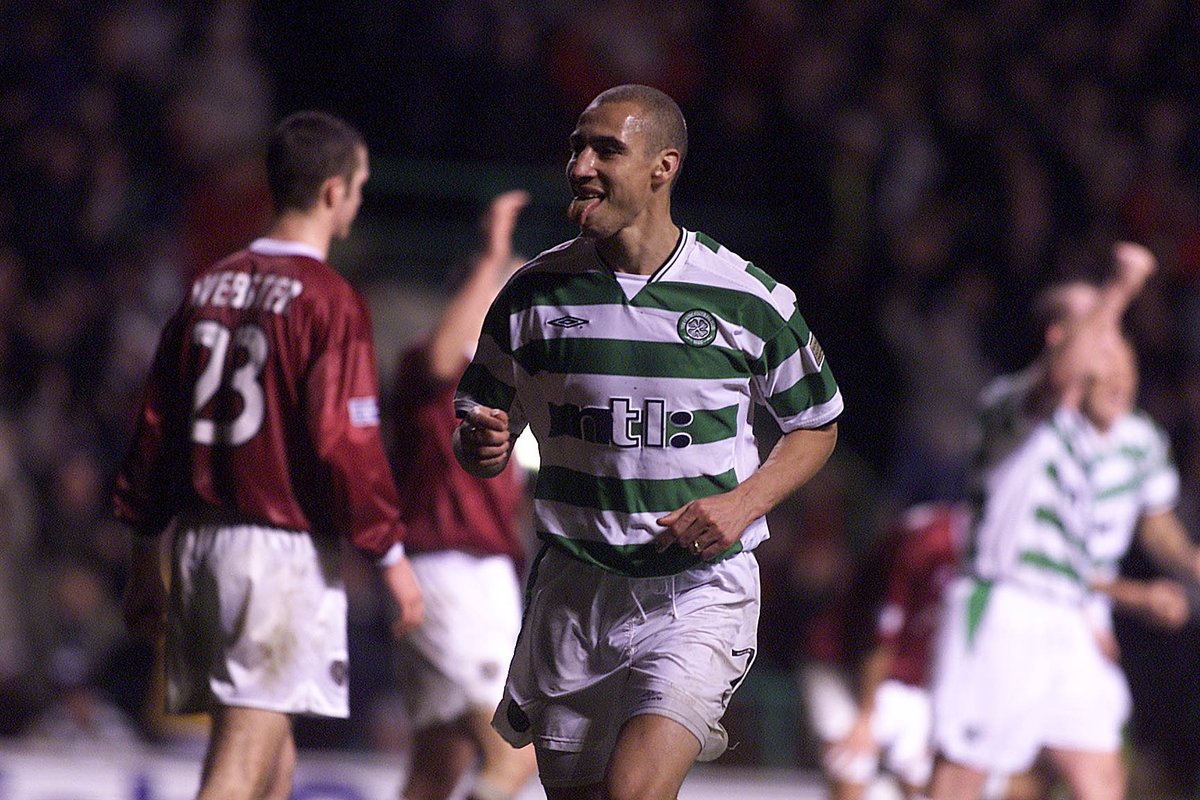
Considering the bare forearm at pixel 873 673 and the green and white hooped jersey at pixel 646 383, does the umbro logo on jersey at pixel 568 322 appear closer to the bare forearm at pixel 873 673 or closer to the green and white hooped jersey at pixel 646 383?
the green and white hooped jersey at pixel 646 383

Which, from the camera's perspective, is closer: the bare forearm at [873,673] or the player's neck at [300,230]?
the player's neck at [300,230]

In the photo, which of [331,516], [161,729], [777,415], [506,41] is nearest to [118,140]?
[506,41]

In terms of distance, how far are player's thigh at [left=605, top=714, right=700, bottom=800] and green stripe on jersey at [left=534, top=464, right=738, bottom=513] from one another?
506mm

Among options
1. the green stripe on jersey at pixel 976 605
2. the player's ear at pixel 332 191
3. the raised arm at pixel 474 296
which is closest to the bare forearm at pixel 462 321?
the raised arm at pixel 474 296

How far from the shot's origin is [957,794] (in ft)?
21.8

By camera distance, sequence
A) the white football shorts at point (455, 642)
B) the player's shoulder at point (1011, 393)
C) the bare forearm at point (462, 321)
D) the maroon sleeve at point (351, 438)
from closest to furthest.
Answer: the maroon sleeve at point (351, 438) → the bare forearm at point (462, 321) → the white football shorts at point (455, 642) → the player's shoulder at point (1011, 393)

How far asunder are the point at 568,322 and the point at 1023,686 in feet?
10.3

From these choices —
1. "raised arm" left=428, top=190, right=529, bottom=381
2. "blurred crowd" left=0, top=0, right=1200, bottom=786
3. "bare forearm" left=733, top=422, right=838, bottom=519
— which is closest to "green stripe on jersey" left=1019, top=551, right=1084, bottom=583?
"raised arm" left=428, top=190, right=529, bottom=381

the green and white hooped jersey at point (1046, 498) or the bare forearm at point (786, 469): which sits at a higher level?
the bare forearm at point (786, 469)

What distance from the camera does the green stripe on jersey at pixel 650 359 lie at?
4195 mm

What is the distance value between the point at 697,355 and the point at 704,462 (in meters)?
0.26

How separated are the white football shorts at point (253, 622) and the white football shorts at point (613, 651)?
3.01 feet

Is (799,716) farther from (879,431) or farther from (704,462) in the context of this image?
(704,462)

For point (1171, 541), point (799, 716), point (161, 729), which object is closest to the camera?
point (1171, 541)
